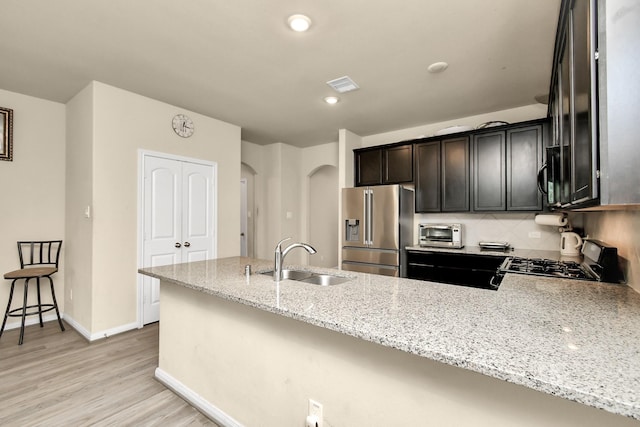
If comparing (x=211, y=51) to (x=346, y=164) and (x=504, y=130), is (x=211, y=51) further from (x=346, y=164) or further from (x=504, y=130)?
(x=504, y=130)

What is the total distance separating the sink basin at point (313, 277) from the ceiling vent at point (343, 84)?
1.94 m

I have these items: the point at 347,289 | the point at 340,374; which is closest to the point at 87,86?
the point at 347,289

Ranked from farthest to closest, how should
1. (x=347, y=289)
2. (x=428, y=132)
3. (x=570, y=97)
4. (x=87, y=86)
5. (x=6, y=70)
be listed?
A: (x=428, y=132) < (x=87, y=86) < (x=6, y=70) < (x=347, y=289) < (x=570, y=97)

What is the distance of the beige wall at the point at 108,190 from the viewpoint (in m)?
3.17

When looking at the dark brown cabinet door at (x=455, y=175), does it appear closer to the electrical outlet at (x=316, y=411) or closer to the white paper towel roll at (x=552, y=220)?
the white paper towel roll at (x=552, y=220)

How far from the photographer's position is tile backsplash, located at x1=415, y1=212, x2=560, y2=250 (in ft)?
12.0

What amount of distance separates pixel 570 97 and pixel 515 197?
2396mm

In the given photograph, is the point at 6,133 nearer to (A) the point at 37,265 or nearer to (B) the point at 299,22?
(A) the point at 37,265

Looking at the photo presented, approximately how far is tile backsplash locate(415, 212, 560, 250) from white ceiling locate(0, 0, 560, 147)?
1.36 meters

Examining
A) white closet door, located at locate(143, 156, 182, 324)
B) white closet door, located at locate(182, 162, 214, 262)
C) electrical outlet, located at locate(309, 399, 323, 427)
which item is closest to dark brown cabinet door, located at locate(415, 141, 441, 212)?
white closet door, located at locate(182, 162, 214, 262)

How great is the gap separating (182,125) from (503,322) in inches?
155

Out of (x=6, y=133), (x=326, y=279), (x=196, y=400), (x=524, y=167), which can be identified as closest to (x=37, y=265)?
(x=6, y=133)

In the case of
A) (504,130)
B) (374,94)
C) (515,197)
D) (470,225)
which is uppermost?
(374,94)

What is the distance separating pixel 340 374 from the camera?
1.36m
